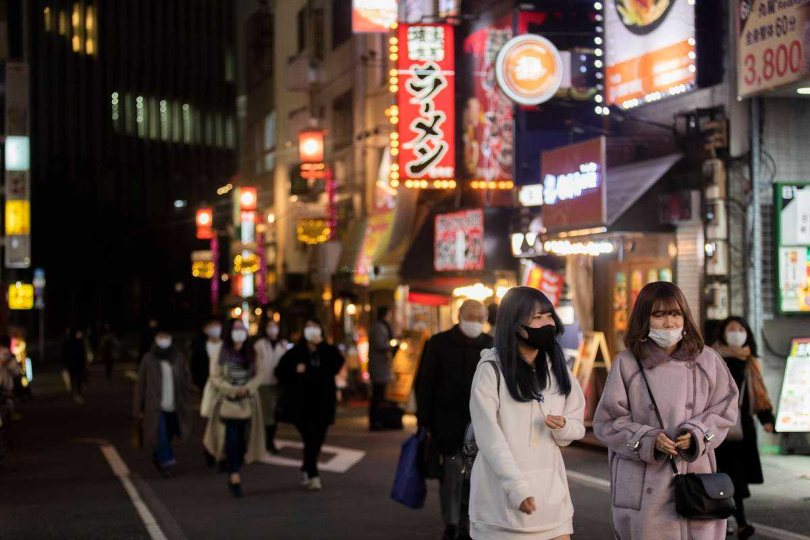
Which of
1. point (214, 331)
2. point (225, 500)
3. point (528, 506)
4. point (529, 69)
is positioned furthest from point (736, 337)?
point (214, 331)

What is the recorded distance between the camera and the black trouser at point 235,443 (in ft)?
41.8

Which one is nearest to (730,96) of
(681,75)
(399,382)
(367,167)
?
(681,75)

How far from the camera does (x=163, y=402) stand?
14547 millimetres

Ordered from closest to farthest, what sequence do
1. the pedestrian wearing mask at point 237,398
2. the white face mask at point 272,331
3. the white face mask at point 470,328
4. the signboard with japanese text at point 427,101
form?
the white face mask at point 470,328, the pedestrian wearing mask at point 237,398, the white face mask at point 272,331, the signboard with japanese text at point 427,101

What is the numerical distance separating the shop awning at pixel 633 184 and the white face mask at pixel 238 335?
5.45 metres

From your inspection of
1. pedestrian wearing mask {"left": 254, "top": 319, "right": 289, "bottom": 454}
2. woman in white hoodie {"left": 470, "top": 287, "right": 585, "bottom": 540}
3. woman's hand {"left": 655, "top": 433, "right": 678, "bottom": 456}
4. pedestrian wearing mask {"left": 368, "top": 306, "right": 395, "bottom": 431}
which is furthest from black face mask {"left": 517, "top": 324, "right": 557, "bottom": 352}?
pedestrian wearing mask {"left": 368, "top": 306, "right": 395, "bottom": 431}

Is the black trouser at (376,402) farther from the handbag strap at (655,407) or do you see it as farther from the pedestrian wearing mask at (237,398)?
the handbag strap at (655,407)

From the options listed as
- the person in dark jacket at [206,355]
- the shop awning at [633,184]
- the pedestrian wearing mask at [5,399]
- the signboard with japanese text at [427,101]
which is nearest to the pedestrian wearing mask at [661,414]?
the shop awning at [633,184]

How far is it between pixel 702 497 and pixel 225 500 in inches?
308

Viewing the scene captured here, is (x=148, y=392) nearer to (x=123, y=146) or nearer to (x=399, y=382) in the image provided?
(x=399, y=382)

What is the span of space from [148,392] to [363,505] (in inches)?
155

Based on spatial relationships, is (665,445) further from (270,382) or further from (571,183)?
(270,382)

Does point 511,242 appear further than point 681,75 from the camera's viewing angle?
Yes

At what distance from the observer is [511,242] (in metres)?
21.3
